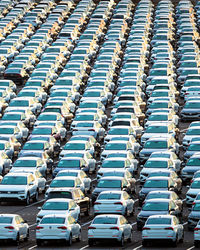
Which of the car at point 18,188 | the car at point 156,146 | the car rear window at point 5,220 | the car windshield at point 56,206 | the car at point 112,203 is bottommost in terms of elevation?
the car at point 156,146

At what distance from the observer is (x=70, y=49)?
280 feet

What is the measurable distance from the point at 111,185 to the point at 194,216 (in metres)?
5.44

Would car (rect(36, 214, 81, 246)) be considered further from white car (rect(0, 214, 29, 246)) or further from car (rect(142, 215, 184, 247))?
car (rect(142, 215, 184, 247))

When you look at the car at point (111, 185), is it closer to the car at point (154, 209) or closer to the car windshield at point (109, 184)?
the car windshield at point (109, 184)

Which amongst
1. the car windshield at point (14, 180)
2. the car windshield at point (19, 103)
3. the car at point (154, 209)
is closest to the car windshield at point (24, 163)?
the car windshield at point (14, 180)

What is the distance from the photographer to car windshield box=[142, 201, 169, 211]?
136 feet

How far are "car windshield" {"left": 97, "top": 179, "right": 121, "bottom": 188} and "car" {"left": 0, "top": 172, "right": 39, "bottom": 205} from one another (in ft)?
9.64

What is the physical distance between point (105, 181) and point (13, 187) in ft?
12.4

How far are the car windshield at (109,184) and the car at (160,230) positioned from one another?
677 cm

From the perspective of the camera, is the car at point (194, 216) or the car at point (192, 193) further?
the car at point (192, 193)

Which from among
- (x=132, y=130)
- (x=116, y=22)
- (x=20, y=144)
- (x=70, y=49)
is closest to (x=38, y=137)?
(x=20, y=144)

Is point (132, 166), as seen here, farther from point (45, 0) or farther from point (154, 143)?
point (45, 0)

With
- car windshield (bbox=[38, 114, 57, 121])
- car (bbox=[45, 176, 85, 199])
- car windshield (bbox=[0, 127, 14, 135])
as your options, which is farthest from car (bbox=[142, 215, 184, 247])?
car windshield (bbox=[38, 114, 57, 121])

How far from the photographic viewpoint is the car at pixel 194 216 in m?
41.4
